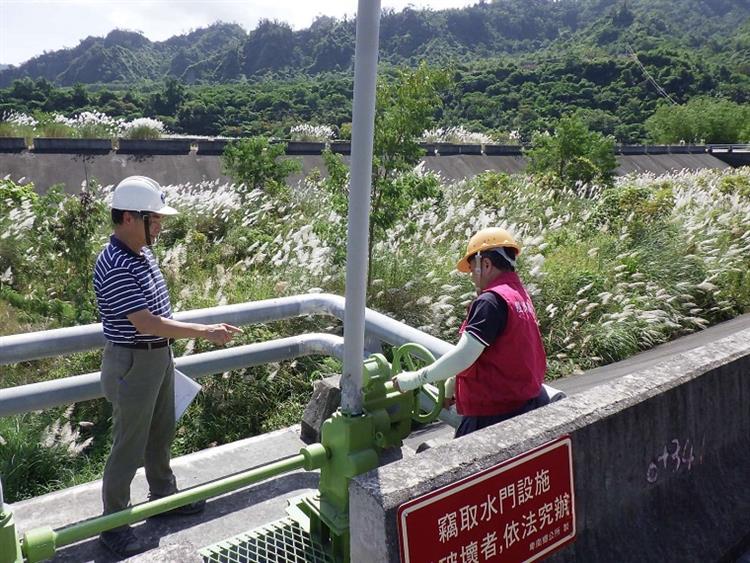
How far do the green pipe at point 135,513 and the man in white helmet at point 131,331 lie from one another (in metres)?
0.57

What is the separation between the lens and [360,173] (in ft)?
8.47

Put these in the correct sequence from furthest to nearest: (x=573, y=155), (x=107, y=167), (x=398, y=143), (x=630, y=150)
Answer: (x=630, y=150), (x=107, y=167), (x=573, y=155), (x=398, y=143)

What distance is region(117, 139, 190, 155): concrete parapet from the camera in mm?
18562

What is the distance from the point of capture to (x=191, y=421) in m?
5.53

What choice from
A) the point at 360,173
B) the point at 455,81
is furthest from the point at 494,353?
the point at 455,81

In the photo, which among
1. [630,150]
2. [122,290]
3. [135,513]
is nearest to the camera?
[135,513]

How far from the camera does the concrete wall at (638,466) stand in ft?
8.46

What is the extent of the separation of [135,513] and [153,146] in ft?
57.9

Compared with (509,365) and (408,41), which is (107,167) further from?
(408,41)

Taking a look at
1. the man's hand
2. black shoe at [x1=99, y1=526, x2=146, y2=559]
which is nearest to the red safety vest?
the man's hand

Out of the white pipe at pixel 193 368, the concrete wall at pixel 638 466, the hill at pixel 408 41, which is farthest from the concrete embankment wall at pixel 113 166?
the hill at pixel 408 41

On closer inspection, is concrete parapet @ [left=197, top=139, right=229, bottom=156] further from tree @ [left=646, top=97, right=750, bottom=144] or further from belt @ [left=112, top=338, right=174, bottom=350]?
tree @ [left=646, top=97, right=750, bottom=144]

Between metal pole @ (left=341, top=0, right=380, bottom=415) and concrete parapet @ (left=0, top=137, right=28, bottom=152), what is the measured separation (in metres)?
17.2

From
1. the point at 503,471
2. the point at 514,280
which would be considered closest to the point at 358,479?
the point at 503,471
